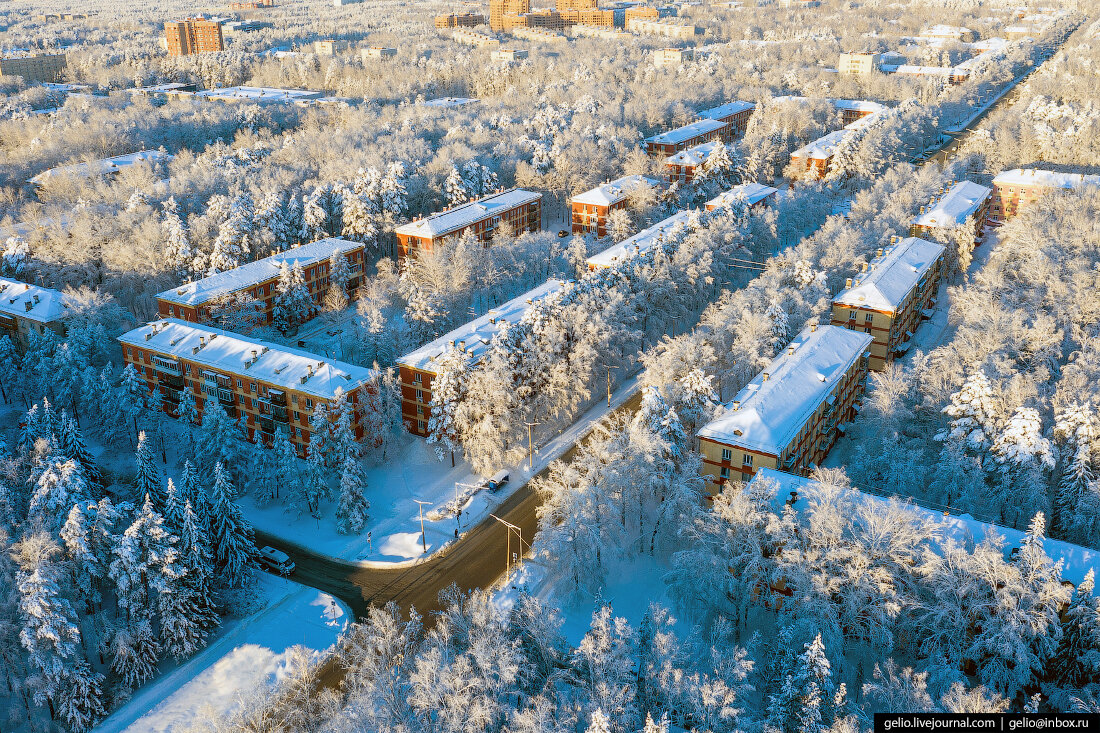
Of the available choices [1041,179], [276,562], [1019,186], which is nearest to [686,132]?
[1019,186]

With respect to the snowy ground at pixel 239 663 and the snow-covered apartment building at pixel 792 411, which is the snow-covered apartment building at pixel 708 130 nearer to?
the snow-covered apartment building at pixel 792 411

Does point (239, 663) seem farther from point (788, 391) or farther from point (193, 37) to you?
point (193, 37)

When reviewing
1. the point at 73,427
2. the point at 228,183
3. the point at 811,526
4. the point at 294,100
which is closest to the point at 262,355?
the point at 73,427

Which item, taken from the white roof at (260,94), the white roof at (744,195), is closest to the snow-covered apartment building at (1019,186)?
the white roof at (744,195)

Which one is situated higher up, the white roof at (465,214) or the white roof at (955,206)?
the white roof at (955,206)

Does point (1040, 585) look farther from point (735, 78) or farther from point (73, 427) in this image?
point (735, 78)

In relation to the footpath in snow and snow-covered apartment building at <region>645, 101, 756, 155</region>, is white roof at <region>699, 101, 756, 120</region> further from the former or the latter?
the footpath in snow
